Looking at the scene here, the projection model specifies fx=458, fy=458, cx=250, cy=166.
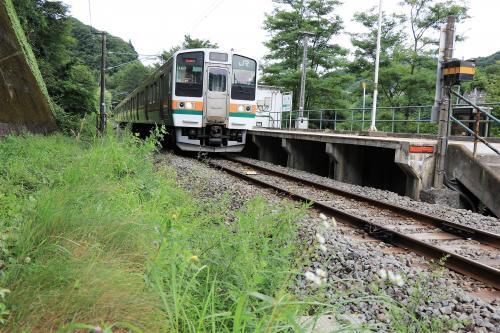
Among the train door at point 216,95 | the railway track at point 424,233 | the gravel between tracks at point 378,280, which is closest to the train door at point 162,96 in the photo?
the train door at point 216,95

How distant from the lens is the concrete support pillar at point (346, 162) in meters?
11.3

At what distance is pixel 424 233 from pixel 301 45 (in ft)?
86.5

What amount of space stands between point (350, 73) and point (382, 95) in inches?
103

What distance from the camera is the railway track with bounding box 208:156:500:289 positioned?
4.44 m

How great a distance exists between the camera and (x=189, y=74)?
14445 millimetres

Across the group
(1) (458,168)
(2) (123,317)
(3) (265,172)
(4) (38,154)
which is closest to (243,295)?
(2) (123,317)

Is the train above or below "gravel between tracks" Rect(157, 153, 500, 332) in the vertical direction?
above

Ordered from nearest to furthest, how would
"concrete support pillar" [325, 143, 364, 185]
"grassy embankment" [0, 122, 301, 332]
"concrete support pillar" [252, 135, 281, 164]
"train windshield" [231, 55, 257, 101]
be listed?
"grassy embankment" [0, 122, 301, 332], "concrete support pillar" [325, 143, 364, 185], "train windshield" [231, 55, 257, 101], "concrete support pillar" [252, 135, 281, 164]

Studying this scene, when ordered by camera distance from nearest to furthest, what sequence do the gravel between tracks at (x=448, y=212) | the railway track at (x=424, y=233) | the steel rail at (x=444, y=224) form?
the railway track at (x=424, y=233) < the steel rail at (x=444, y=224) < the gravel between tracks at (x=448, y=212)

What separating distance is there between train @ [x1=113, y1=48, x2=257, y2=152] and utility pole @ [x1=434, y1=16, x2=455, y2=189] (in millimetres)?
7450

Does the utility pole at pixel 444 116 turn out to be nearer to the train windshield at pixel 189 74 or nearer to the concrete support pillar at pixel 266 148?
the train windshield at pixel 189 74

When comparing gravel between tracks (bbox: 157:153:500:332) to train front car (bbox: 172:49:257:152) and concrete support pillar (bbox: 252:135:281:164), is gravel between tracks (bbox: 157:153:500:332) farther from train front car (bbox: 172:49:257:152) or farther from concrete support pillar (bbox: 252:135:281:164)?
concrete support pillar (bbox: 252:135:281:164)

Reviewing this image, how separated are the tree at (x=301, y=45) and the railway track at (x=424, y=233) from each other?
22793 millimetres

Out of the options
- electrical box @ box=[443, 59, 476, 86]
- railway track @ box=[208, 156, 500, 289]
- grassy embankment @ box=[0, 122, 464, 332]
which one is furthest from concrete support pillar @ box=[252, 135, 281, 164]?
grassy embankment @ box=[0, 122, 464, 332]
